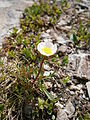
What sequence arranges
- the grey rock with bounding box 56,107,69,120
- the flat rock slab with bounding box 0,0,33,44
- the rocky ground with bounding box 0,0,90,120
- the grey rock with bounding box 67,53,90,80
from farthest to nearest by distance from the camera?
1. the flat rock slab with bounding box 0,0,33,44
2. the grey rock with bounding box 67,53,90,80
3. the rocky ground with bounding box 0,0,90,120
4. the grey rock with bounding box 56,107,69,120

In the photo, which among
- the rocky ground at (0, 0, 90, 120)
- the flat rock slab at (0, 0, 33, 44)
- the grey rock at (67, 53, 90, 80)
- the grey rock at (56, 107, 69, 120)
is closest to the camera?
the grey rock at (56, 107, 69, 120)

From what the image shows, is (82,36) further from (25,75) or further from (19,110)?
(19,110)

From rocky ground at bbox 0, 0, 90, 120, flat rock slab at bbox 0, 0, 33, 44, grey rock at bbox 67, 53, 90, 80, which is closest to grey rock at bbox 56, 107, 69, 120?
rocky ground at bbox 0, 0, 90, 120

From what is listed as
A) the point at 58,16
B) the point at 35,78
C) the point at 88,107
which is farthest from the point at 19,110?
the point at 58,16

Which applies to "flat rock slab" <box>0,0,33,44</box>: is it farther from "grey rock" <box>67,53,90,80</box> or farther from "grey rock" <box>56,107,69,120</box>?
"grey rock" <box>56,107,69,120</box>

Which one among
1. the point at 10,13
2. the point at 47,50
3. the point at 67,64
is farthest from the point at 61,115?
the point at 10,13

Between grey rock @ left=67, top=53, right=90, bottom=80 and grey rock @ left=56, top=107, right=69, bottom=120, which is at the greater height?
grey rock @ left=67, top=53, right=90, bottom=80

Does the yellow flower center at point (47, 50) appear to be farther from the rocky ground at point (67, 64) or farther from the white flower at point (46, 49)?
the rocky ground at point (67, 64)

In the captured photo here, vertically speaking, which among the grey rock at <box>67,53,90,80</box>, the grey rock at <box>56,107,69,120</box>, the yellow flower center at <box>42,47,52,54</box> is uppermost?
the yellow flower center at <box>42,47,52,54</box>
